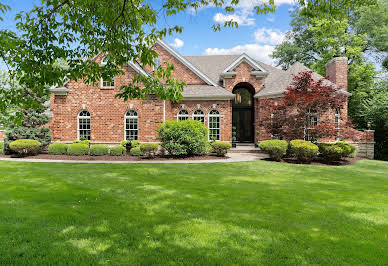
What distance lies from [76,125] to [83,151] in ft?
10.1

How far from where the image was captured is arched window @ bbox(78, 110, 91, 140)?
17.8 meters

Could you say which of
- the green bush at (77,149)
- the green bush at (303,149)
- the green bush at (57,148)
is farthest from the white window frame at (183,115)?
the green bush at (57,148)

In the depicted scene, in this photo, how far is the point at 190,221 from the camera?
4.69 metres

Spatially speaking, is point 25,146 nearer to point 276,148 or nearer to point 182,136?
point 182,136

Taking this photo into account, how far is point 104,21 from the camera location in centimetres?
507

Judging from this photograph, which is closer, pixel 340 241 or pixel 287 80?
pixel 340 241

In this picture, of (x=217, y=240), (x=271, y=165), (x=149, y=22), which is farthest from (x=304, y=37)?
(x=217, y=240)

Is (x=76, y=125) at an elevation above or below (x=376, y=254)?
above

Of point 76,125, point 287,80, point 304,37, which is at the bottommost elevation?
point 76,125

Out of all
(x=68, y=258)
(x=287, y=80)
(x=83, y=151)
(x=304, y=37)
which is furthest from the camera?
(x=304, y=37)

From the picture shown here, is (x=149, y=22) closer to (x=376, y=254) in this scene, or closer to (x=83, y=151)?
(x=376, y=254)

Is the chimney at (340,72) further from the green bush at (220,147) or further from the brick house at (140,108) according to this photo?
the green bush at (220,147)

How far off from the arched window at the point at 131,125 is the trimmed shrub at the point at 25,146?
585 cm

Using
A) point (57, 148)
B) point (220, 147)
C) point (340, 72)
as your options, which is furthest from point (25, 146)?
point (340, 72)
